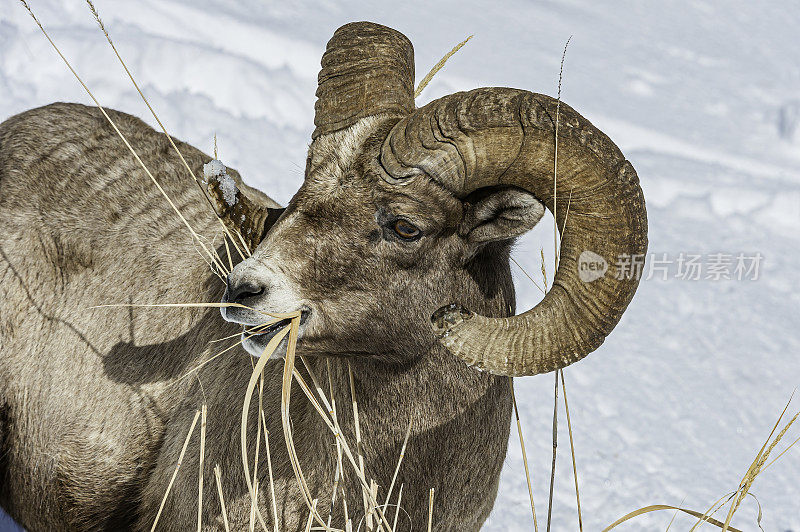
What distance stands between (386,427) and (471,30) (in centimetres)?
1011

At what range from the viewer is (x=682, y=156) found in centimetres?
1003

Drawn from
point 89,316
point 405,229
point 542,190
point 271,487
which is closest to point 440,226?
point 405,229

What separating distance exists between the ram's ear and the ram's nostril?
0.79m

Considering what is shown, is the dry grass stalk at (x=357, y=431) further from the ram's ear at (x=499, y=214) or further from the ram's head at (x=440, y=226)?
the ram's ear at (x=499, y=214)

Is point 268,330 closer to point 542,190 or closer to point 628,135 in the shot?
point 542,190

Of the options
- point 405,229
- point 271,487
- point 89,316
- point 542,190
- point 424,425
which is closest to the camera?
point 542,190

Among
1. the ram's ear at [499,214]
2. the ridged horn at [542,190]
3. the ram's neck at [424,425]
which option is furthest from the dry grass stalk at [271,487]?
the ram's ear at [499,214]

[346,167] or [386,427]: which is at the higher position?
[346,167]

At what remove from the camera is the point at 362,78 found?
10.2 ft

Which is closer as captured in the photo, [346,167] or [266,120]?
[346,167]

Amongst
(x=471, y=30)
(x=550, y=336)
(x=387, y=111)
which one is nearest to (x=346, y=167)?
(x=387, y=111)

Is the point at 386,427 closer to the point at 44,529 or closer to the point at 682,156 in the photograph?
the point at 44,529

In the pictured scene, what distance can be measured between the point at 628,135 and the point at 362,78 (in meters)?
7.74

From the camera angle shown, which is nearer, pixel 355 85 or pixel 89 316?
pixel 355 85
